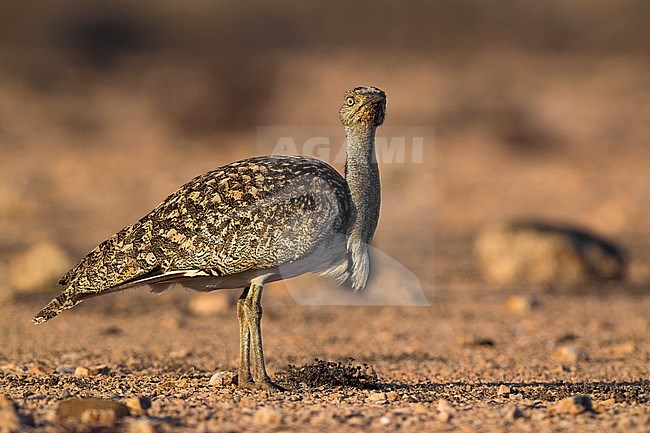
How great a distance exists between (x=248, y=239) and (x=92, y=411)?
1606 mm

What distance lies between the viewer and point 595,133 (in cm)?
2611

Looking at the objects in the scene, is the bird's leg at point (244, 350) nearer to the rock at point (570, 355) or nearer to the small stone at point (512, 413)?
the small stone at point (512, 413)

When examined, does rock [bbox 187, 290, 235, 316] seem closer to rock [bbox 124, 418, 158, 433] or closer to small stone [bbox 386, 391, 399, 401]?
small stone [bbox 386, 391, 399, 401]

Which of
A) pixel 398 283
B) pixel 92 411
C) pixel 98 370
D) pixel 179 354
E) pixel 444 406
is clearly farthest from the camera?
pixel 398 283

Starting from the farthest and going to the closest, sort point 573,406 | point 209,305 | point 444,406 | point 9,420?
point 209,305 < point 444,406 < point 573,406 < point 9,420

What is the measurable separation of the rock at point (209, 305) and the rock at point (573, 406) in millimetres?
6427

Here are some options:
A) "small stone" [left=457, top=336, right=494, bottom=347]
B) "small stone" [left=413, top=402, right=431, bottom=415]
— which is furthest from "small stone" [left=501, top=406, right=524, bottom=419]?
"small stone" [left=457, top=336, right=494, bottom=347]

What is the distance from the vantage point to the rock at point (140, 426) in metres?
5.05

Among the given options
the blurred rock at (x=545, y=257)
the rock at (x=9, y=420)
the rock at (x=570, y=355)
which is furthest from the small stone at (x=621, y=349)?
the rock at (x=9, y=420)

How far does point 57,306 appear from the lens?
6602mm

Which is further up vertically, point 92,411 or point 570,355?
point 570,355

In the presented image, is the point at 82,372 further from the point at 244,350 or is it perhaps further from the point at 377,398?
the point at 377,398

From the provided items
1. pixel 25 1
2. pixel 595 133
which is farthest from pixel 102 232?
pixel 25 1

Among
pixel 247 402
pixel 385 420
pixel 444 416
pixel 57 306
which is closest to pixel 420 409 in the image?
pixel 444 416
